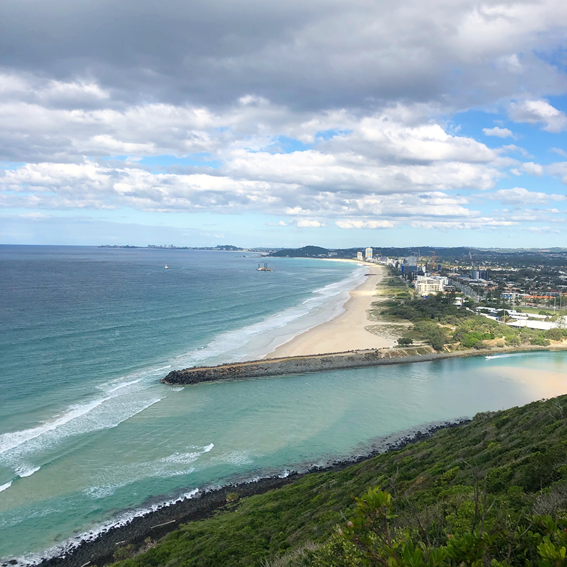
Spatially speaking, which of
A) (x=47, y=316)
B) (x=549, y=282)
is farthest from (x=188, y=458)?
(x=549, y=282)

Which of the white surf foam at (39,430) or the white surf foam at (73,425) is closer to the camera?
the white surf foam at (73,425)

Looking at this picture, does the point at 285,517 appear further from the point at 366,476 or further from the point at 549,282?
the point at 549,282

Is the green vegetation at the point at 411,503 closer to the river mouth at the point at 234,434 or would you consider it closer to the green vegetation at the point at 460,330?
the river mouth at the point at 234,434

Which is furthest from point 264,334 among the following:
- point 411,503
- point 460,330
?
point 411,503

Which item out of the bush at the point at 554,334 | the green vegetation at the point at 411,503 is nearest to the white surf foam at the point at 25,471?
the green vegetation at the point at 411,503

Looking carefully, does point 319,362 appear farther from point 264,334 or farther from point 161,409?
point 161,409

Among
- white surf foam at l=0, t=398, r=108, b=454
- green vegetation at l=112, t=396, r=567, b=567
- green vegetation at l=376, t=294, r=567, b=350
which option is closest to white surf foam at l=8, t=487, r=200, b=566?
green vegetation at l=112, t=396, r=567, b=567

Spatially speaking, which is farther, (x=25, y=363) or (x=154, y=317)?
(x=154, y=317)
